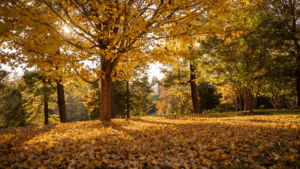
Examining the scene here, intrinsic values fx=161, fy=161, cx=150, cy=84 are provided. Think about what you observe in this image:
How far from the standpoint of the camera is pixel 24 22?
A: 4016mm

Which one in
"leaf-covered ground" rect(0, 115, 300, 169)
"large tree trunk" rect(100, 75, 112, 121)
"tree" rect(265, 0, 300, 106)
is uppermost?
"tree" rect(265, 0, 300, 106)

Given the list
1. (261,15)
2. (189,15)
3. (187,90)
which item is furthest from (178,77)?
(189,15)

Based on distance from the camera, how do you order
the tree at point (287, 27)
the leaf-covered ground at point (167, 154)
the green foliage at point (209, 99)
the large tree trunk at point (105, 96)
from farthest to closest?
the green foliage at point (209, 99), the tree at point (287, 27), the large tree trunk at point (105, 96), the leaf-covered ground at point (167, 154)

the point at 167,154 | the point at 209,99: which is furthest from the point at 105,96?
the point at 209,99

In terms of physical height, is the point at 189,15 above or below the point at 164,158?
above

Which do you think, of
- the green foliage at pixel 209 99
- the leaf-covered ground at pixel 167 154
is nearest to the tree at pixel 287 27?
the leaf-covered ground at pixel 167 154

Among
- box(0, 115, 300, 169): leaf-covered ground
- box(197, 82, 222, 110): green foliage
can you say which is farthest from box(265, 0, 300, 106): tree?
box(197, 82, 222, 110): green foliage

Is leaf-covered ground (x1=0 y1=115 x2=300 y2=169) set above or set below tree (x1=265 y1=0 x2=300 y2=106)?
below

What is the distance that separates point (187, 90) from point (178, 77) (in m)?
2.95

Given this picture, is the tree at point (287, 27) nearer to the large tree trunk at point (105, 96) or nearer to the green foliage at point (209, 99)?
the large tree trunk at point (105, 96)

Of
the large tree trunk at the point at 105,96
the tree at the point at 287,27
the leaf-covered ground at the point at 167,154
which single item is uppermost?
the tree at the point at 287,27

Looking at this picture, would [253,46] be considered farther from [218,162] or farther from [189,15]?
[218,162]

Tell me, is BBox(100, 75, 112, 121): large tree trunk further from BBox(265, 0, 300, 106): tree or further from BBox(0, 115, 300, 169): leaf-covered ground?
BBox(265, 0, 300, 106): tree

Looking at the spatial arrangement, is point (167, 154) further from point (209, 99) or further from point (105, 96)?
point (209, 99)
